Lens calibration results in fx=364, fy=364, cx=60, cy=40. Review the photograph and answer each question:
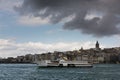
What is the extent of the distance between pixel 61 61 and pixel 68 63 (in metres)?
6.06

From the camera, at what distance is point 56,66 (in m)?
198

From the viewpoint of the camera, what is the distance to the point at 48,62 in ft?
627

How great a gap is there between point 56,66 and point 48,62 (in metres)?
8.02

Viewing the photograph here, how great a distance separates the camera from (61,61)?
194 m

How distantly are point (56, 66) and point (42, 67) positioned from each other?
832cm

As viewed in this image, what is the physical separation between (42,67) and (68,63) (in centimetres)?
1477

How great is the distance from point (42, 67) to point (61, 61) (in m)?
10.6

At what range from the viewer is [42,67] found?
19375cm

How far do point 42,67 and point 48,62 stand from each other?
16.6ft

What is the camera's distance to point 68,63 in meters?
198

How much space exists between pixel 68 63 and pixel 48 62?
12.9 meters

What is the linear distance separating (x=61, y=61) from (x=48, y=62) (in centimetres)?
734
